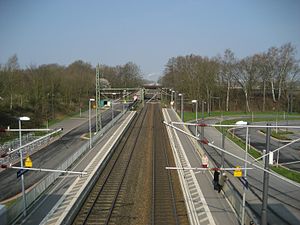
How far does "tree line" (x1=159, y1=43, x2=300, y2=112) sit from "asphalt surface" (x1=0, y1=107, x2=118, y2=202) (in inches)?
1332

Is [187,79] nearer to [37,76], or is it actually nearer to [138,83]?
[37,76]

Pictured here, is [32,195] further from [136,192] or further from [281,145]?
[281,145]

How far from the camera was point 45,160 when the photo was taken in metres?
28.5

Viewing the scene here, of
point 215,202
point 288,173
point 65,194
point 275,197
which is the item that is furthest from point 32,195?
point 288,173

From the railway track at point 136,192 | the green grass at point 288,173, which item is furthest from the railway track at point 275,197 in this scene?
the railway track at point 136,192

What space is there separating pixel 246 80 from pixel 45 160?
55.8 m

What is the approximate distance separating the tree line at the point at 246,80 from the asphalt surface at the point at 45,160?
111 feet

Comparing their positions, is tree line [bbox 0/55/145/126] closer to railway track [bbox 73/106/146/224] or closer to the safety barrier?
railway track [bbox 73/106/146/224]

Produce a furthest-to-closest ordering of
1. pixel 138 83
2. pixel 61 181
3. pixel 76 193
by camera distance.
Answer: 1. pixel 138 83
2. pixel 61 181
3. pixel 76 193

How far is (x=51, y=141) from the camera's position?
36938 mm

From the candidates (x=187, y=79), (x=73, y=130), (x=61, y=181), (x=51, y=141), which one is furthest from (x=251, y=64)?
(x=61, y=181)

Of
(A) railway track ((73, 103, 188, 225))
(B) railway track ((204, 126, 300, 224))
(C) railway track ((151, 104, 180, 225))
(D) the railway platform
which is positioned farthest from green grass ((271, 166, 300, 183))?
(D) the railway platform

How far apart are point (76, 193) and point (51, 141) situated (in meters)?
19.8

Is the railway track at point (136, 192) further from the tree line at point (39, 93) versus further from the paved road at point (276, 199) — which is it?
the tree line at point (39, 93)
